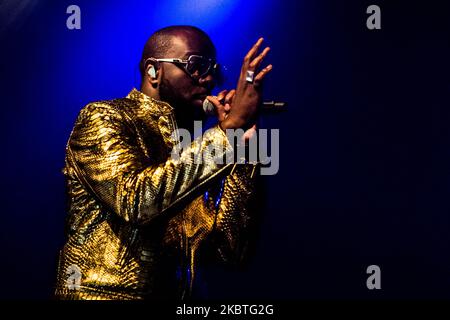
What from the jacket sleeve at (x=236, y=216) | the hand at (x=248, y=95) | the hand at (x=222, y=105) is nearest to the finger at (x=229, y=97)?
the hand at (x=222, y=105)

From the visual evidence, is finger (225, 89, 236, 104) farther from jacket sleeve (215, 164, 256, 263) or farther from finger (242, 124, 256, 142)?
jacket sleeve (215, 164, 256, 263)

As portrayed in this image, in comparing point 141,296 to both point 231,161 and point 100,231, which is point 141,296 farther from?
point 231,161

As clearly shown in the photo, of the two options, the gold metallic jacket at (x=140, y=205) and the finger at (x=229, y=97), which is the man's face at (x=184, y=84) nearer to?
the gold metallic jacket at (x=140, y=205)

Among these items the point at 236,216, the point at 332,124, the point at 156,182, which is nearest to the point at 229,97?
the point at 156,182

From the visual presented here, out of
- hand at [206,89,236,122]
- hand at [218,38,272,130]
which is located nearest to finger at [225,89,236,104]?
hand at [206,89,236,122]

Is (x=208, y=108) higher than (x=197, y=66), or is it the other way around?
(x=197, y=66)

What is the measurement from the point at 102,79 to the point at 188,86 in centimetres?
87

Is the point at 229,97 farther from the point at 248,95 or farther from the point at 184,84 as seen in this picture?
the point at 184,84

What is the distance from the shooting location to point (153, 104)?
250 centimetres

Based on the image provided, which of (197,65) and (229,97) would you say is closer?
(229,97)

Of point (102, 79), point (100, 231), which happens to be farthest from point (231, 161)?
point (102, 79)

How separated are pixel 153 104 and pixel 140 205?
1.88ft

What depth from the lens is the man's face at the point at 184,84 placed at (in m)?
2.53

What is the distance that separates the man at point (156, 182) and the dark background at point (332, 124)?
0.76m
